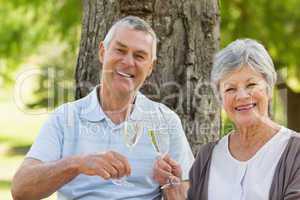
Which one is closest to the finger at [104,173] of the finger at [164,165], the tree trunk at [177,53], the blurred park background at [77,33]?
the finger at [164,165]

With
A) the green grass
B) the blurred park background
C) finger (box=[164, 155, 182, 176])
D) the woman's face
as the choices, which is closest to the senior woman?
the woman's face

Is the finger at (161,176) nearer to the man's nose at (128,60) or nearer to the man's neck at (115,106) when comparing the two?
the man's neck at (115,106)

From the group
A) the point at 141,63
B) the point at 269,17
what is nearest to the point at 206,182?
the point at 141,63

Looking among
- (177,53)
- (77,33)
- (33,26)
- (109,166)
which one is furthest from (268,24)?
(109,166)

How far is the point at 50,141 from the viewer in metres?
3.27

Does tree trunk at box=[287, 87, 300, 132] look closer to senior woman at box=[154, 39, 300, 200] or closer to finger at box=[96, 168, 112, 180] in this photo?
senior woman at box=[154, 39, 300, 200]

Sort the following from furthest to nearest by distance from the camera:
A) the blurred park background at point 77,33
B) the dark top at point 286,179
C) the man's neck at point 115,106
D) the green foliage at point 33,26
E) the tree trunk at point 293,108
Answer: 1. the tree trunk at point 293,108
2. the green foliage at point 33,26
3. the blurred park background at point 77,33
4. the man's neck at point 115,106
5. the dark top at point 286,179

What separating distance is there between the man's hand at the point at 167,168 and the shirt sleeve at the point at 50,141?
0.49m

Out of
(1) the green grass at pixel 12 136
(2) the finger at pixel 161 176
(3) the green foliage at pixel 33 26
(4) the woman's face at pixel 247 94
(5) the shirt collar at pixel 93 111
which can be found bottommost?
(1) the green grass at pixel 12 136

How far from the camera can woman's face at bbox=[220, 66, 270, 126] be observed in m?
3.01

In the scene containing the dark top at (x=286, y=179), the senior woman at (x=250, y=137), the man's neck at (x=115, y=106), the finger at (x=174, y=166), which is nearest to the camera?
the dark top at (x=286, y=179)

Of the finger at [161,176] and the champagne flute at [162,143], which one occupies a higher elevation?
the champagne flute at [162,143]

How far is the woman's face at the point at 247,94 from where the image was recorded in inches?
119

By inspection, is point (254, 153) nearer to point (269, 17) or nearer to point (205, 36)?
point (205, 36)
